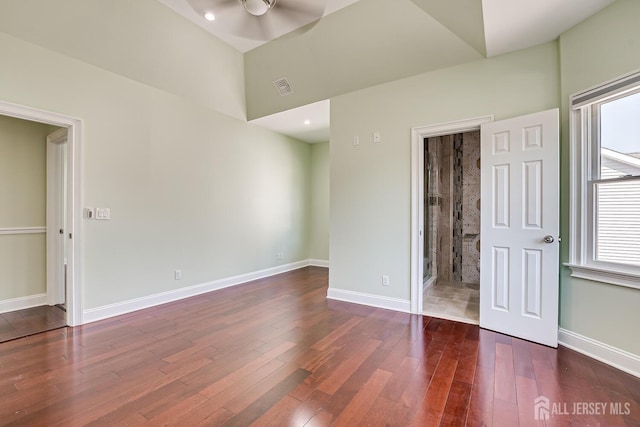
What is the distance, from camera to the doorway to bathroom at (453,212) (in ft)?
16.0

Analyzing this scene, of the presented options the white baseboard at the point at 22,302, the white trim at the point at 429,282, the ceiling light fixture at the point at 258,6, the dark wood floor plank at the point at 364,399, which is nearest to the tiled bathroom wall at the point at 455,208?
the white trim at the point at 429,282

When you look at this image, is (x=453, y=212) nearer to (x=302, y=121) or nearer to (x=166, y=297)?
(x=302, y=121)

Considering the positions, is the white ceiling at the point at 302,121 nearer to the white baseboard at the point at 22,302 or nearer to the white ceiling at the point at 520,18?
the white ceiling at the point at 520,18

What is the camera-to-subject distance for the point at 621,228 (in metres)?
2.28

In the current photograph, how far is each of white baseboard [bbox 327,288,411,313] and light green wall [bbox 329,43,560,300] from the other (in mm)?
60

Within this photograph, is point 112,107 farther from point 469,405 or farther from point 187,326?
point 469,405

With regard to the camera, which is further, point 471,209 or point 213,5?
point 471,209

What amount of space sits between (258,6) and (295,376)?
261cm

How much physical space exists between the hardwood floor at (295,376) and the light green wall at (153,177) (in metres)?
0.79

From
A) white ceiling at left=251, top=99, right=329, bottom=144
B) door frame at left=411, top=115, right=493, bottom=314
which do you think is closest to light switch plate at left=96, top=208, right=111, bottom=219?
white ceiling at left=251, top=99, right=329, bottom=144

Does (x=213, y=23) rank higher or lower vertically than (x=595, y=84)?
higher

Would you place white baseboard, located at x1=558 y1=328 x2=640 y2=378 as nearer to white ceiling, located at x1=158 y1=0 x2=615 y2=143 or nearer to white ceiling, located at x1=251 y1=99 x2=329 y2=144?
white ceiling, located at x1=158 y1=0 x2=615 y2=143

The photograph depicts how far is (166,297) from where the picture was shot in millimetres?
3785

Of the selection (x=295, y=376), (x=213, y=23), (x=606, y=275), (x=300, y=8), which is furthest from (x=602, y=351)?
(x=213, y=23)
